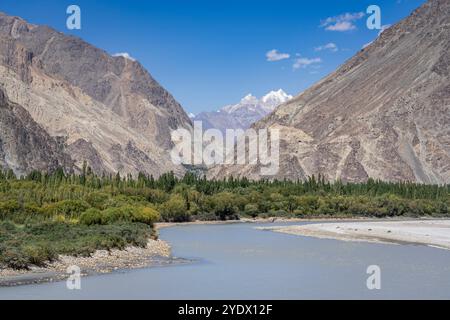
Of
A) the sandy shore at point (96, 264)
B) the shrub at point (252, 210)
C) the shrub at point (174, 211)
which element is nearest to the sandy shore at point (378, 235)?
the shrub at point (174, 211)

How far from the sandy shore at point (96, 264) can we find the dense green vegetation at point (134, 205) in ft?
2.05

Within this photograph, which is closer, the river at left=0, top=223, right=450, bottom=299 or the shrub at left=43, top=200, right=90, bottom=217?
the river at left=0, top=223, right=450, bottom=299

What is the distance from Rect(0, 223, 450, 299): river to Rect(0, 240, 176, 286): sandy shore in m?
1.29

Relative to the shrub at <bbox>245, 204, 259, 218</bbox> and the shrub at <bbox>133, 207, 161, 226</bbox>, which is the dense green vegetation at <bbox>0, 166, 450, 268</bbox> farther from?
the shrub at <bbox>133, 207, 161, 226</bbox>

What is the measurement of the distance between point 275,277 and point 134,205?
1633 inches

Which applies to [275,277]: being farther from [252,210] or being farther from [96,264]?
[252,210]

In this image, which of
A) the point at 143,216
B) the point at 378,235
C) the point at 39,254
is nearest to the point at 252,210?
the point at 378,235

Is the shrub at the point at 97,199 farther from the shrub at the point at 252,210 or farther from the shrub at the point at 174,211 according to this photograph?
the shrub at the point at 252,210

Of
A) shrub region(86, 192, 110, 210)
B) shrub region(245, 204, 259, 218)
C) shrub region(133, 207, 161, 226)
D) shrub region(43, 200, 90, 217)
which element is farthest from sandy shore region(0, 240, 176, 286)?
shrub region(245, 204, 259, 218)

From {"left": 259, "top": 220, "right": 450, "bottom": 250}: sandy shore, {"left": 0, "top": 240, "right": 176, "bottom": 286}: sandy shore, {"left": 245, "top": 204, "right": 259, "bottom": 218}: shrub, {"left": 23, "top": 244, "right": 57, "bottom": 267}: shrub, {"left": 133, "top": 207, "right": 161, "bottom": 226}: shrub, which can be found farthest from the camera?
{"left": 245, "top": 204, "right": 259, "bottom": 218}: shrub

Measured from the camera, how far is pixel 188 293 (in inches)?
1157

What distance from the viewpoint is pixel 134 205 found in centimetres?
7462

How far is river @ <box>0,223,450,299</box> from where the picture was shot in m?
29.2
